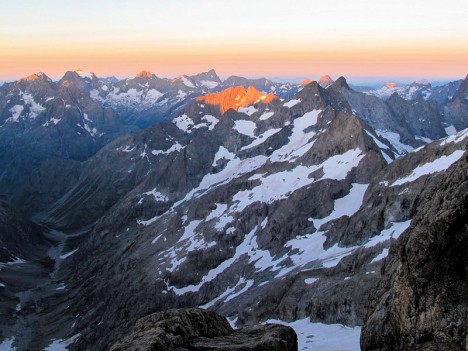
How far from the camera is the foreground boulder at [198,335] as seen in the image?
66.0 feet

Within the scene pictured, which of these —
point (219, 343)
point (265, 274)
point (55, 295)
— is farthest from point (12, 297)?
point (219, 343)

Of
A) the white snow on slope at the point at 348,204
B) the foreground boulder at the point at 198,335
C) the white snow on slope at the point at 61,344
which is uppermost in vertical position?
the foreground boulder at the point at 198,335

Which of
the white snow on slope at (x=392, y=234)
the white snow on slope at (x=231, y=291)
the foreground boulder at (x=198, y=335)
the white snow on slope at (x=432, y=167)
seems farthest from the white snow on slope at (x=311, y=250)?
the foreground boulder at (x=198, y=335)

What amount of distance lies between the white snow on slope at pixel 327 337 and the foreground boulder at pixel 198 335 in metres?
22.0

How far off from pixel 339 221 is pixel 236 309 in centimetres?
2987

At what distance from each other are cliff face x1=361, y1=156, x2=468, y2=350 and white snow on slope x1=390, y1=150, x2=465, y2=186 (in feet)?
225

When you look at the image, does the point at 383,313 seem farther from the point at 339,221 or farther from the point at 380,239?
the point at 339,221

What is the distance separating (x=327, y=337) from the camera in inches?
2021

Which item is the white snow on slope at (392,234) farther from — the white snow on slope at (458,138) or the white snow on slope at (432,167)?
the white snow on slope at (458,138)

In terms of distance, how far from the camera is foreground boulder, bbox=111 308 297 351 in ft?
66.0

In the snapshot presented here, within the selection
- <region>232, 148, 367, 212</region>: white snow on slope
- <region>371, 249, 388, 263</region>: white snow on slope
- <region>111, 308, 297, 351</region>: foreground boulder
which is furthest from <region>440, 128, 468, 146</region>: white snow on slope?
<region>111, 308, 297, 351</region>: foreground boulder

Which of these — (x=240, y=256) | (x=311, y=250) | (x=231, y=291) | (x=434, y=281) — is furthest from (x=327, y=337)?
(x=240, y=256)

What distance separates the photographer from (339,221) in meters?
108

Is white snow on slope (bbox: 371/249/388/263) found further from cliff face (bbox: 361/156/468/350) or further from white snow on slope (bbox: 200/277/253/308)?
cliff face (bbox: 361/156/468/350)
